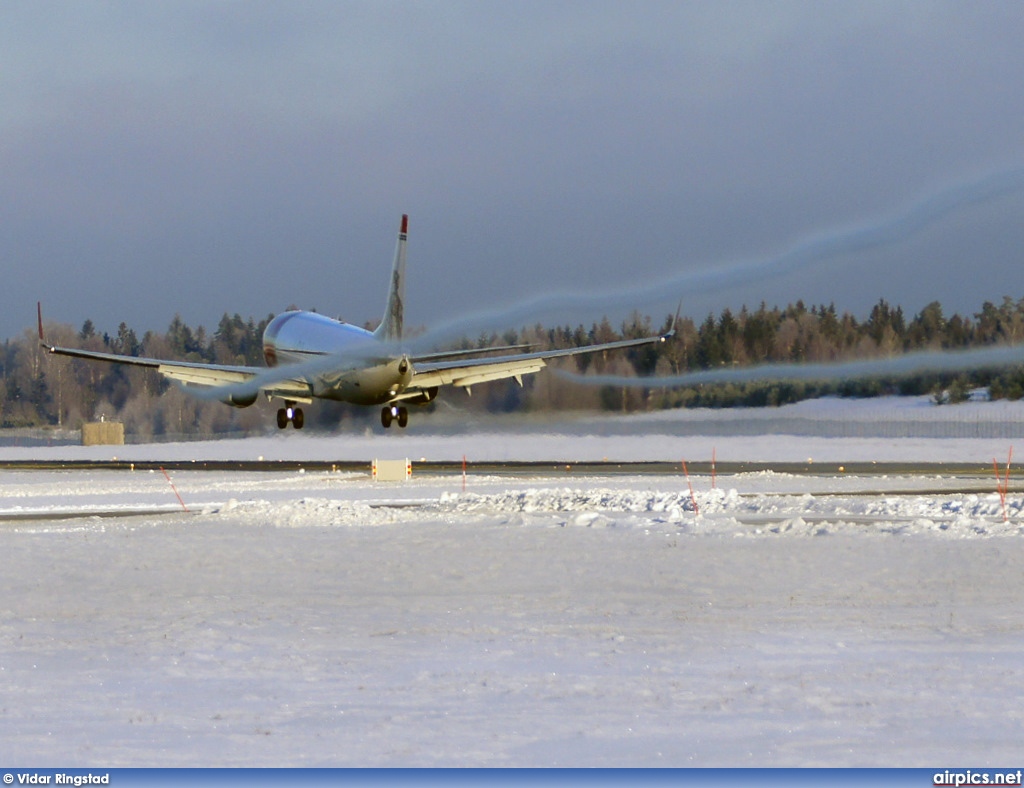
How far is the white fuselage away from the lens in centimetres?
6462

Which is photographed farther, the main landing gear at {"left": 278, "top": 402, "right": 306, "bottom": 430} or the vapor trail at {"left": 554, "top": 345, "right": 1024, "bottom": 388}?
the main landing gear at {"left": 278, "top": 402, "right": 306, "bottom": 430}

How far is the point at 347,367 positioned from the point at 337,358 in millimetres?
673

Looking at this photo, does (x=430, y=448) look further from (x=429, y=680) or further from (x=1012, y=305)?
(x=1012, y=305)

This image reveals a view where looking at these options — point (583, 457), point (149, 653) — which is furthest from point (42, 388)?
point (149, 653)

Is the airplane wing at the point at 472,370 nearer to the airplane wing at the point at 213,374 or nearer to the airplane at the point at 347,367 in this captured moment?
the airplane at the point at 347,367

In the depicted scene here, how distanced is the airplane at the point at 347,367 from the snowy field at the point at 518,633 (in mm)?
24190

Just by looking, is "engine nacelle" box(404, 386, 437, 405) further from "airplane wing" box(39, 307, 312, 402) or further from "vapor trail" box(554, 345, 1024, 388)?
"vapor trail" box(554, 345, 1024, 388)

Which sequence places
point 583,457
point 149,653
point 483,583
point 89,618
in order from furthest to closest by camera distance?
1. point 583,457
2. point 483,583
3. point 89,618
4. point 149,653

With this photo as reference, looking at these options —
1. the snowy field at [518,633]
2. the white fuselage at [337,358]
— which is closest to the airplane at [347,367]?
the white fuselage at [337,358]

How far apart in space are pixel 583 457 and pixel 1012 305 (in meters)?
103

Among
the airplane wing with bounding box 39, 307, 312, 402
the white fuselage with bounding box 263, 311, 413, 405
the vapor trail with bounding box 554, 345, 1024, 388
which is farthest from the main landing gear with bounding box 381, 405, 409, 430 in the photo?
the vapor trail with bounding box 554, 345, 1024, 388

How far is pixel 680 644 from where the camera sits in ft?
58.2

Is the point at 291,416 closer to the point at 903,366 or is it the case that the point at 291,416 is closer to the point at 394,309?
the point at 394,309

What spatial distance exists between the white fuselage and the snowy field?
23930mm
